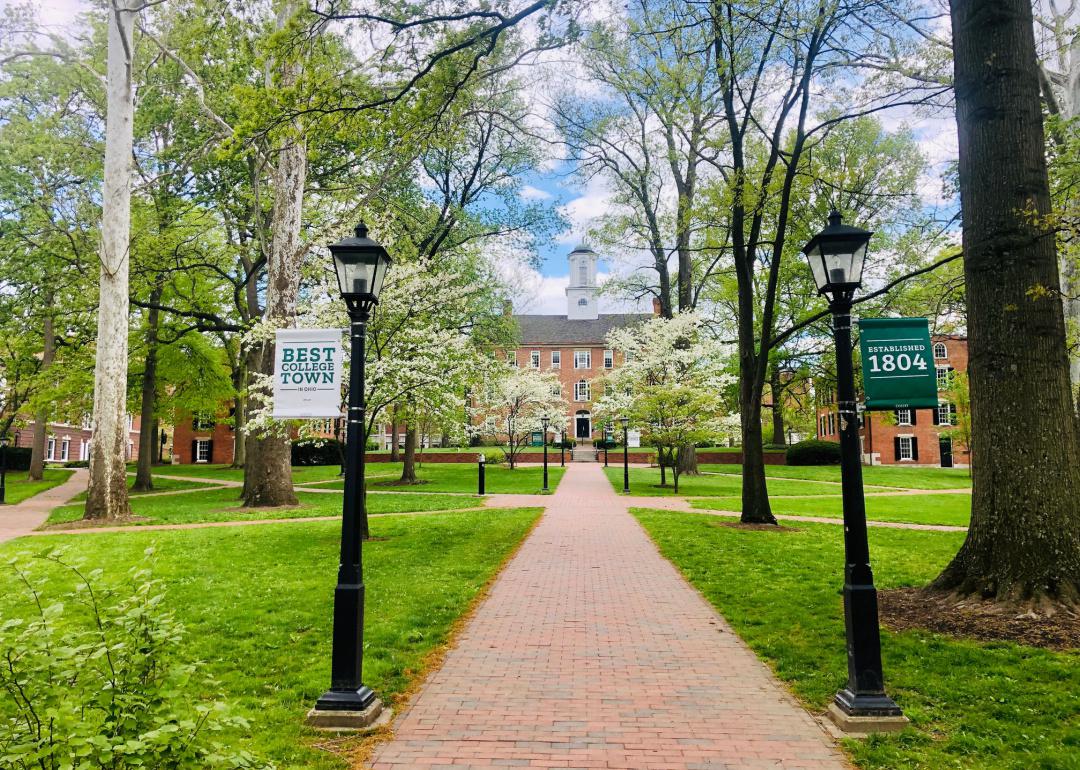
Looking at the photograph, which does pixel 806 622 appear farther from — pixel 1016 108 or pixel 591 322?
pixel 591 322

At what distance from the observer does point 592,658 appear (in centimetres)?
556

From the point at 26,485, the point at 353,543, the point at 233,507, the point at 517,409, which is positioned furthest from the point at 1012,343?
the point at 26,485

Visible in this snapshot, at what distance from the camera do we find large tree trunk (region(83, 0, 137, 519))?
1454cm

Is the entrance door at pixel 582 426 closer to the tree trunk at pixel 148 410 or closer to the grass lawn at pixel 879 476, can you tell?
the grass lawn at pixel 879 476

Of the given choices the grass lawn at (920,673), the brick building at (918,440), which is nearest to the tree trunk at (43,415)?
the grass lawn at (920,673)

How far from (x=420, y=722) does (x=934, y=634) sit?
4394 mm

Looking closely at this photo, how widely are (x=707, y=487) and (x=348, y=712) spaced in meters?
21.7

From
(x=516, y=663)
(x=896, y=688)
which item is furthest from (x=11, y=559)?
(x=896, y=688)

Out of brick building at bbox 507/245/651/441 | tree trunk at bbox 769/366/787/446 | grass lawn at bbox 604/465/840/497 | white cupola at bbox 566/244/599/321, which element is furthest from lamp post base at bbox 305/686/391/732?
white cupola at bbox 566/244/599/321

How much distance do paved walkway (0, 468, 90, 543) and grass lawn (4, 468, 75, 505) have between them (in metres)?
0.29

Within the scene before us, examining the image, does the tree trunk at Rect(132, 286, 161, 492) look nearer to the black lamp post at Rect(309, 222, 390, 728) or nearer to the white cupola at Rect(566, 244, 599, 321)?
the black lamp post at Rect(309, 222, 390, 728)

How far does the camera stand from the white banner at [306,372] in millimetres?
7008

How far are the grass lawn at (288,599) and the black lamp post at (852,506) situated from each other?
10.2ft

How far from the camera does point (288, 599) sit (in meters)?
7.37
